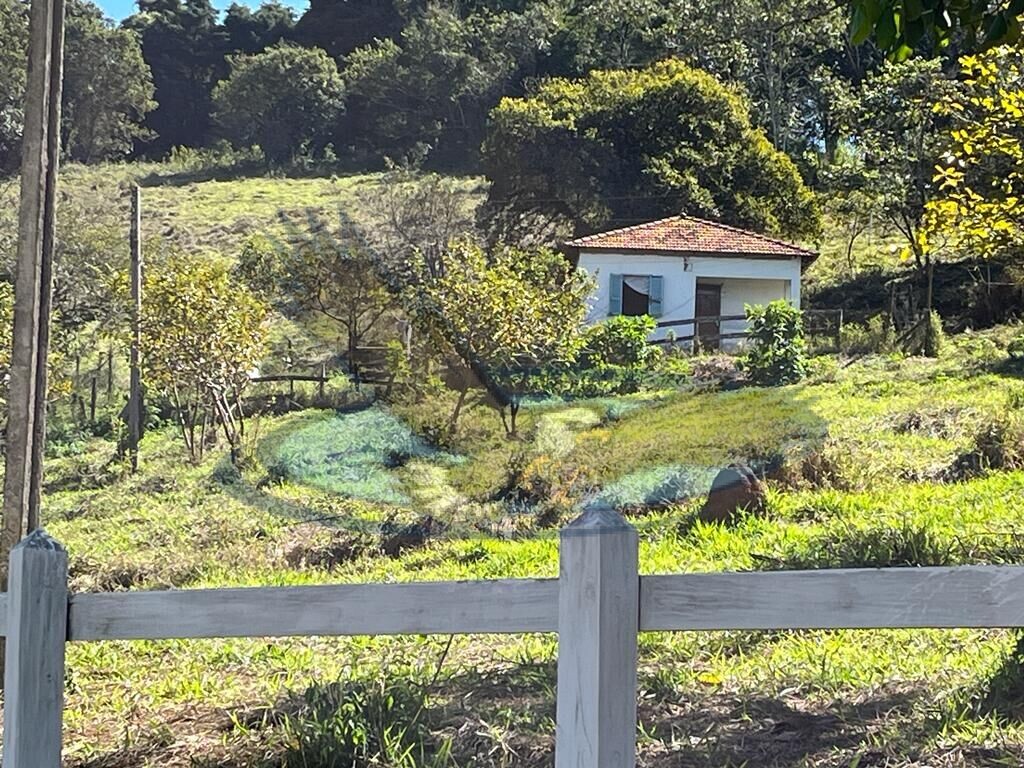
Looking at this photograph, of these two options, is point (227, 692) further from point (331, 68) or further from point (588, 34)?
point (331, 68)

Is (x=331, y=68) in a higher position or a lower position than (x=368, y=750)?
higher

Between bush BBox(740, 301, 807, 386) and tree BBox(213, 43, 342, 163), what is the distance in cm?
434

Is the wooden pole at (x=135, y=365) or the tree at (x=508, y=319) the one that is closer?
the tree at (x=508, y=319)

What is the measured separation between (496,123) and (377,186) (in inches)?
45.2

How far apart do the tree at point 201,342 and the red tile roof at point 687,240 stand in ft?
8.43

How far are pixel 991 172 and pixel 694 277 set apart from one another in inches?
118

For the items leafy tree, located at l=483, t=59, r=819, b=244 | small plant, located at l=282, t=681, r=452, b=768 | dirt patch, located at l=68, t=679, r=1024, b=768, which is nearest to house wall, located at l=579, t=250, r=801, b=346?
leafy tree, located at l=483, t=59, r=819, b=244

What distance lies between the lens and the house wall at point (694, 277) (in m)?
8.71

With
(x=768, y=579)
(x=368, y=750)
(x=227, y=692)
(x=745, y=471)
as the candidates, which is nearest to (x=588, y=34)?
(x=745, y=471)

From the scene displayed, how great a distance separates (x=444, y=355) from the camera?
28.5 ft

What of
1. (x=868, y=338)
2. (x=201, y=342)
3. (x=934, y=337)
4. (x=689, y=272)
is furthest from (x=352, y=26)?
(x=934, y=337)

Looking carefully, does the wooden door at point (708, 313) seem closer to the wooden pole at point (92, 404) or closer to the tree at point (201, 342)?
the tree at point (201, 342)

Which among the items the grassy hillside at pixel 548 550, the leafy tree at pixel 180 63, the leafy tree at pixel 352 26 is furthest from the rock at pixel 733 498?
the leafy tree at pixel 180 63

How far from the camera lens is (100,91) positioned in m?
9.95
